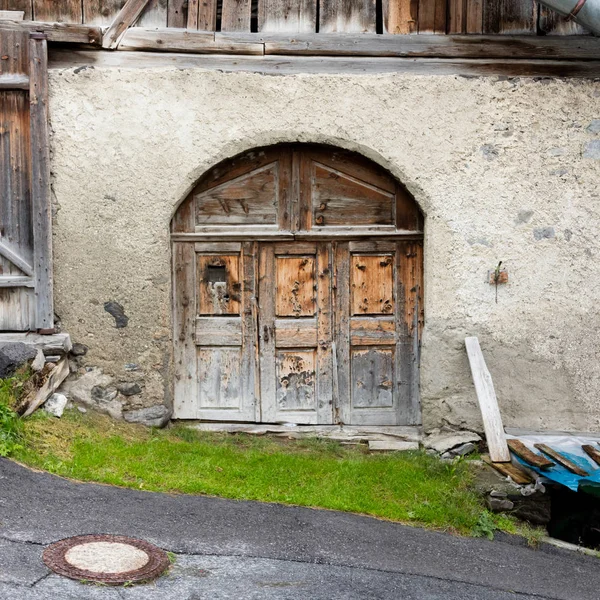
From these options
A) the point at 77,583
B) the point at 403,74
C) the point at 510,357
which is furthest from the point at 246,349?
the point at 77,583

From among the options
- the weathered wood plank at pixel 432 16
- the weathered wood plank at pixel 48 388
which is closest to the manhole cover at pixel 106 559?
the weathered wood plank at pixel 48 388

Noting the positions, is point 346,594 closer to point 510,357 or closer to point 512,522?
point 512,522

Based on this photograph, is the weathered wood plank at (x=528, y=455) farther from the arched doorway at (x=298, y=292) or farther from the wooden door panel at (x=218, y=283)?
the wooden door panel at (x=218, y=283)

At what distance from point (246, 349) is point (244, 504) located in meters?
1.88

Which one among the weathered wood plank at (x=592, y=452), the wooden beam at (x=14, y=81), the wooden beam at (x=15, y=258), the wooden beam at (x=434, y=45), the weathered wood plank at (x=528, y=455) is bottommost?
the weathered wood plank at (x=592, y=452)

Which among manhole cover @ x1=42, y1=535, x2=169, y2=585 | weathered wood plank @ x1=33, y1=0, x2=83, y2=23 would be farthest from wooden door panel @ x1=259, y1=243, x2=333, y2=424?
manhole cover @ x1=42, y1=535, x2=169, y2=585

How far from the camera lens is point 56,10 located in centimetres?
666

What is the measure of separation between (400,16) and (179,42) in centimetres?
187

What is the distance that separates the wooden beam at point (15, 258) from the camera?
21.6ft

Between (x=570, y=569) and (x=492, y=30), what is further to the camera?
(x=492, y=30)

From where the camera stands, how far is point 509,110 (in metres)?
6.70

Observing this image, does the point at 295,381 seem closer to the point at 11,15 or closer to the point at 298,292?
the point at 298,292

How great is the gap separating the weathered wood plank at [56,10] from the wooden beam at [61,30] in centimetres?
17

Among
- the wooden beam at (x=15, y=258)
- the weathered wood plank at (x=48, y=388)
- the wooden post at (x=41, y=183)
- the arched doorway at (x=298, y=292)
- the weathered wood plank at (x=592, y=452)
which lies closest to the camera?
the weathered wood plank at (x=592, y=452)
